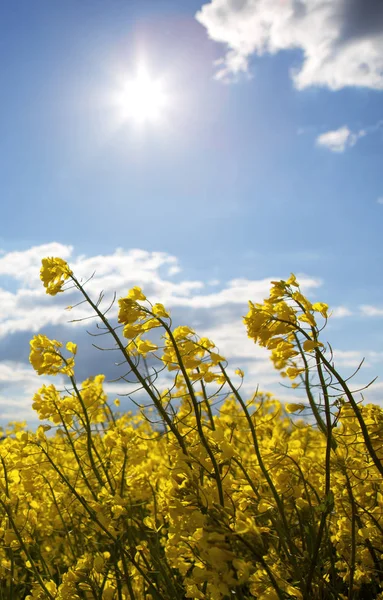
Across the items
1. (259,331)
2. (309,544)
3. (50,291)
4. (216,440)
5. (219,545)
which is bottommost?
(309,544)

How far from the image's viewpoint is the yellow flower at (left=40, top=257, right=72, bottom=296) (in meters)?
2.73

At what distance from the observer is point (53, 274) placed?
2748 millimetres

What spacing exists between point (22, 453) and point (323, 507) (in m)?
2.04

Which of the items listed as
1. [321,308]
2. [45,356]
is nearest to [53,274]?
[45,356]

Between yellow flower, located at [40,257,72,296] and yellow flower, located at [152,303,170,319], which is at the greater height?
yellow flower, located at [40,257,72,296]

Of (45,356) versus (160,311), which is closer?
(160,311)

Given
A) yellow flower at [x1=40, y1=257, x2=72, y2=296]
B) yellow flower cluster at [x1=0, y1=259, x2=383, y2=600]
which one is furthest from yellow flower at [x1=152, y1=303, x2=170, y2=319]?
yellow flower at [x1=40, y1=257, x2=72, y2=296]

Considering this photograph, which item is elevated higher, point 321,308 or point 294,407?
point 321,308

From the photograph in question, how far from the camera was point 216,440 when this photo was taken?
204cm

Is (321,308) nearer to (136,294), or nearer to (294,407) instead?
(294,407)

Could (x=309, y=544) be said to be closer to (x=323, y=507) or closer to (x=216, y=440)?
(x=323, y=507)

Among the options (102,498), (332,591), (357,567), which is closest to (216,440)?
(102,498)

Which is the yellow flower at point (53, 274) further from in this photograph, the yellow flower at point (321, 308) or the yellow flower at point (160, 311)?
the yellow flower at point (321, 308)

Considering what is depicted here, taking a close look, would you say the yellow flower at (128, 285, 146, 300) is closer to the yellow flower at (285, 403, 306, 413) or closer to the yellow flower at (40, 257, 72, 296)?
the yellow flower at (40, 257, 72, 296)
